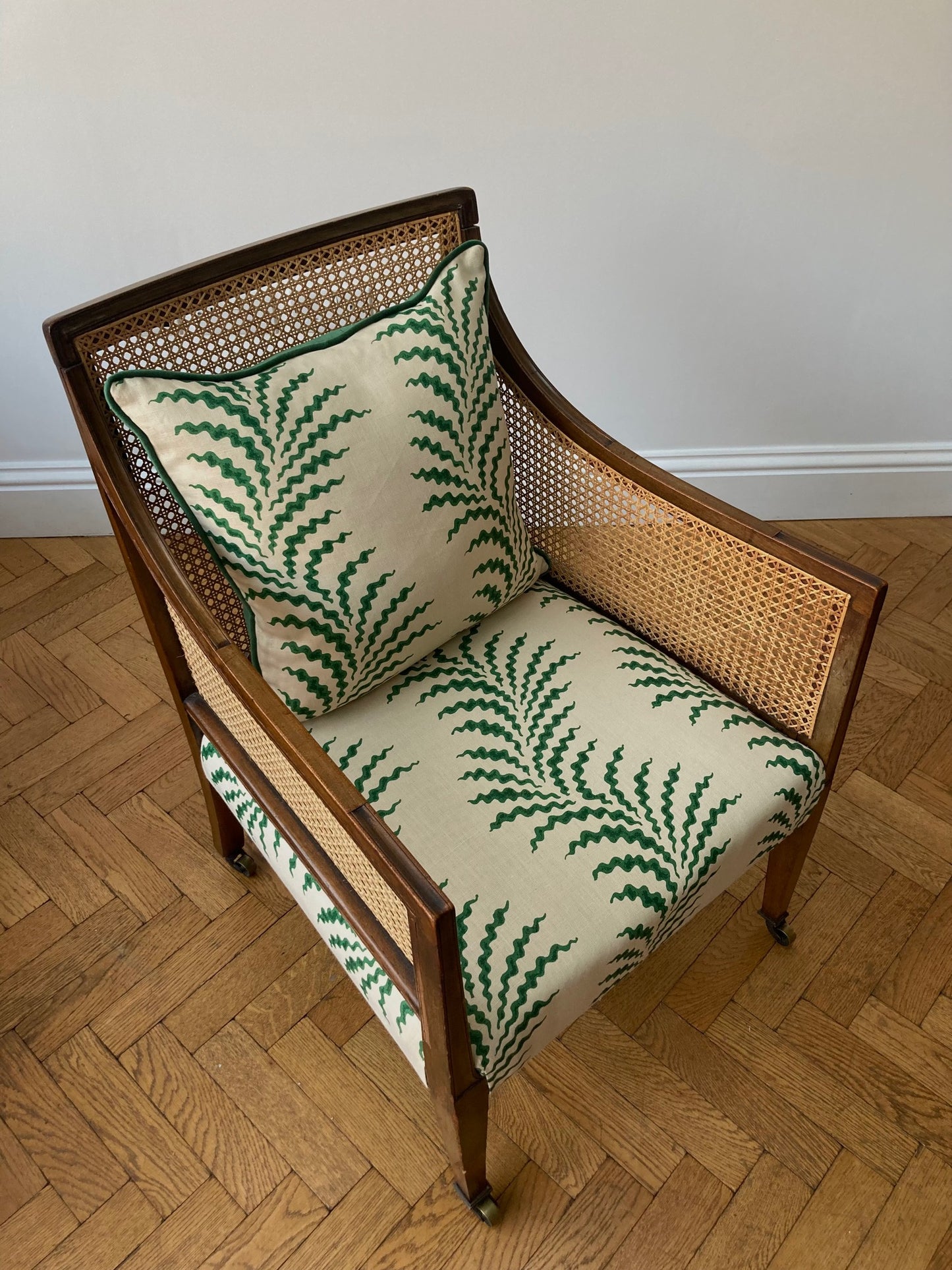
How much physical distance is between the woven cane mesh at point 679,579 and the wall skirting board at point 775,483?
2.34 ft

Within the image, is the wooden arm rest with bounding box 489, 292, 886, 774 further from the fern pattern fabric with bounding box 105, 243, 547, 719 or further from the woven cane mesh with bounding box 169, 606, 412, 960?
the woven cane mesh with bounding box 169, 606, 412, 960

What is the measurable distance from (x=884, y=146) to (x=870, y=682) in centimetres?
84

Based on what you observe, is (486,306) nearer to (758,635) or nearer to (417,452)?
(417,452)

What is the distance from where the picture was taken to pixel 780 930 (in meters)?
1.25

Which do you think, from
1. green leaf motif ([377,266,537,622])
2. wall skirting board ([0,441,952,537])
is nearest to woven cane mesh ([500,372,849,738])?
green leaf motif ([377,266,537,622])

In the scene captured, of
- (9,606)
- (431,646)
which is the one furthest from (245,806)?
(9,606)

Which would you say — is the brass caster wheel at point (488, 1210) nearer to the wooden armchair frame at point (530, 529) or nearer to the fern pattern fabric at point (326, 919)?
the wooden armchair frame at point (530, 529)

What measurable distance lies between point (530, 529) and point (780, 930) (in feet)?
2.02

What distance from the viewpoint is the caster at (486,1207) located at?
1.02 metres

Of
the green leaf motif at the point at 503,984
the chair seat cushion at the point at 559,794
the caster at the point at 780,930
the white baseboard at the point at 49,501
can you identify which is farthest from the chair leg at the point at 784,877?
the white baseboard at the point at 49,501

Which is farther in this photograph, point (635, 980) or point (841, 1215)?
point (635, 980)

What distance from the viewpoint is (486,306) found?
108cm

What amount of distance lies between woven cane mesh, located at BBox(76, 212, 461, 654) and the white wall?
473mm

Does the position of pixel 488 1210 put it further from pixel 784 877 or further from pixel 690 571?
pixel 690 571
